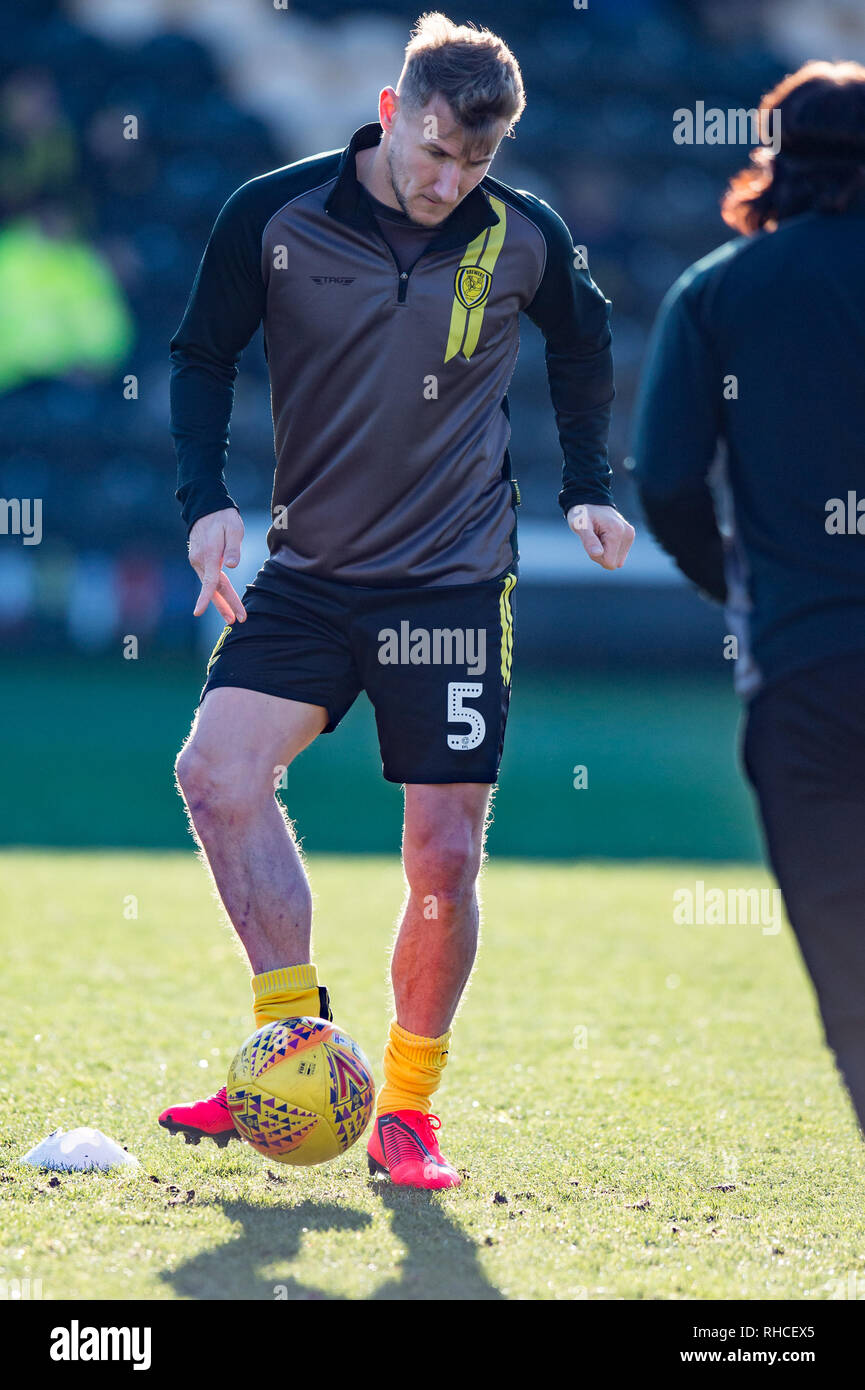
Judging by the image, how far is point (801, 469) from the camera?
8.39 ft

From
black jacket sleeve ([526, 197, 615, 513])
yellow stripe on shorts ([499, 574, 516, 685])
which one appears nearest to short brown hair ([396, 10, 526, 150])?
black jacket sleeve ([526, 197, 615, 513])

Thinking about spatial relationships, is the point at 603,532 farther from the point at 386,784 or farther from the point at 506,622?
the point at 386,784

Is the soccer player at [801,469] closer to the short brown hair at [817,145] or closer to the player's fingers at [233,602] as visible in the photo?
the short brown hair at [817,145]

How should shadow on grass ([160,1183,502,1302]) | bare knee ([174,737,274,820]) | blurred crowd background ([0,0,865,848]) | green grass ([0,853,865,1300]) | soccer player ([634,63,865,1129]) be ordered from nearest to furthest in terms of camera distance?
soccer player ([634,63,865,1129])
shadow on grass ([160,1183,502,1302])
green grass ([0,853,865,1300])
bare knee ([174,737,274,820])
blurred crowd background ([0,0,865,848])

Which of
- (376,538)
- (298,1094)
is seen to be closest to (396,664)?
(376,538)

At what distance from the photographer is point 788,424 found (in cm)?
256

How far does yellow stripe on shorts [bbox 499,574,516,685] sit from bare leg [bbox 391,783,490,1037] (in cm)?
28

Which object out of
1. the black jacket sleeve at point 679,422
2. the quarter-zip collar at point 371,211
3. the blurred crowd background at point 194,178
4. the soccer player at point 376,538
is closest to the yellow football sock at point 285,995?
the soccer player at point 376,538

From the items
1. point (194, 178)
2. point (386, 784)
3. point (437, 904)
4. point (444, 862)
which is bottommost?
point (386, 784)

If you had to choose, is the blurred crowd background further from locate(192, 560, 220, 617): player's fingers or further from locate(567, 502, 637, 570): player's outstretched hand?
locate(192, 560, 220, 617): player's fingers

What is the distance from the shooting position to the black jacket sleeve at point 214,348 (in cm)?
366

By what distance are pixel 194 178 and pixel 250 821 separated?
918 inches

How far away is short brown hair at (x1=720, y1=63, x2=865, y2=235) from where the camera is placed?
259cm

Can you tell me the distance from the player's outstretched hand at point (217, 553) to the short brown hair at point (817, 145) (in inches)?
55.3
